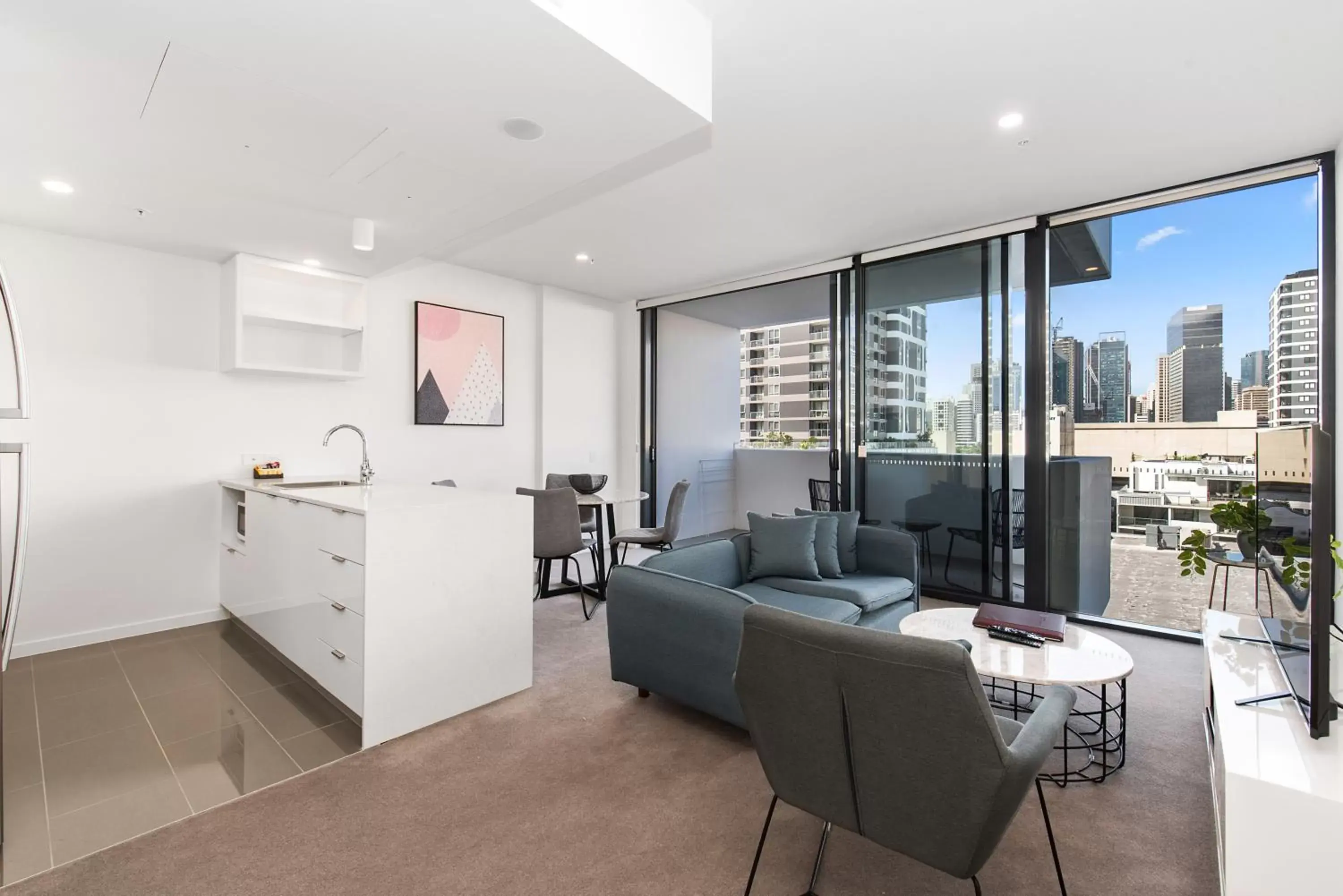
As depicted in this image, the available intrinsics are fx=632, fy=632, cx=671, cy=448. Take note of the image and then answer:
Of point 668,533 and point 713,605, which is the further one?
point 668,533

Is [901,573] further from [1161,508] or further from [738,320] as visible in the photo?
[738,320]

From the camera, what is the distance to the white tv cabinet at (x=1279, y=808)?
1.33 m

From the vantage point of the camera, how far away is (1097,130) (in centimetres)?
298

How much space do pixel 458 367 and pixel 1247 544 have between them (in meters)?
5.12

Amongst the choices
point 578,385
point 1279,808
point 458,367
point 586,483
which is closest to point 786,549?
point 586,483

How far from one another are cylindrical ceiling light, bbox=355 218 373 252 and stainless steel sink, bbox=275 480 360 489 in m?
1.36

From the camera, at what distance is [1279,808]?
4.50 feet

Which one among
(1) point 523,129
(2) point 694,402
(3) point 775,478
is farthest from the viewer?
(3) point 775,478

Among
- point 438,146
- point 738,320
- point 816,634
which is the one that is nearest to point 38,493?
point 438,146

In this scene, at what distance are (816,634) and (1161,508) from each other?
3712mm

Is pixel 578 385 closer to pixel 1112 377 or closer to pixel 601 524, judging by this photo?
pixel 601 524

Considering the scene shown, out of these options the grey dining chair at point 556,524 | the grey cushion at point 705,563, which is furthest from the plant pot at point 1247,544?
the grey dining chair at point 556,524

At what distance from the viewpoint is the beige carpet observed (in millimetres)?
1737

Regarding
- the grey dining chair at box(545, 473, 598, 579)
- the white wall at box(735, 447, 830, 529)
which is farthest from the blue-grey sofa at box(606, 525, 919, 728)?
the white wall at box(735, 447, 830, 529)
